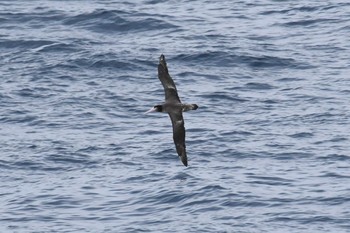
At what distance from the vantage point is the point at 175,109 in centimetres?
3095

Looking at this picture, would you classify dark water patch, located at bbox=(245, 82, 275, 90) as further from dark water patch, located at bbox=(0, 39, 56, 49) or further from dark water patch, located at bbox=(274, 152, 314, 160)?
dark water patch, located at bbox=(0, 39, 56, 49)

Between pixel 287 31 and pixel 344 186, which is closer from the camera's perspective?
pixel 344 186

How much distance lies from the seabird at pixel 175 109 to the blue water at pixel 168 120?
3.99 metres

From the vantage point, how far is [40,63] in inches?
1827

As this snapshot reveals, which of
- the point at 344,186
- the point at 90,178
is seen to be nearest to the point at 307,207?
the point at 344,186

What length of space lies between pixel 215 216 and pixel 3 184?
264 inches

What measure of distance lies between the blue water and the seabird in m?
3.99

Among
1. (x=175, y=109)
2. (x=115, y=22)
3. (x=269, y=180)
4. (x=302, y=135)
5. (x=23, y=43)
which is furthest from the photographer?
(x=115, y=22)

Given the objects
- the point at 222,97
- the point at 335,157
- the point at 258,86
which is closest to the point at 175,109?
the point at 335,157

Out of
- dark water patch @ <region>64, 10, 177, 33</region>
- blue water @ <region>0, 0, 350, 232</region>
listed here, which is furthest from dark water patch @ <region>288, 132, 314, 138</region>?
dark water patch @ <region>64, 10, 177, 33</region>

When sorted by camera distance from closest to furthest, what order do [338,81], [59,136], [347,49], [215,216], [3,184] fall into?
[215,216] → [3,184] → [59,136] → [338,81] → [347,49]

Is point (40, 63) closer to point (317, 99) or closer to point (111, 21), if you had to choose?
point (111, 21)

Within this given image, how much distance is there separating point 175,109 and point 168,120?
11.5 meters

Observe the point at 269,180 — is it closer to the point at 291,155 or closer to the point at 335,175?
the point at 335,175
